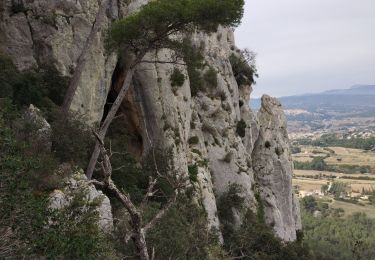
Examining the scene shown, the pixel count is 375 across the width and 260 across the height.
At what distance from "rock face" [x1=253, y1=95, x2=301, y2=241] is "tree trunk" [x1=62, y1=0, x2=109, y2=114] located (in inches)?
919

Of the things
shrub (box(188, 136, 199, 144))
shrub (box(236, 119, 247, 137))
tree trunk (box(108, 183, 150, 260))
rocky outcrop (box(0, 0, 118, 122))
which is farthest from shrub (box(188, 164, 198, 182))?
tree trunk (box(108, 183, 150, 260))

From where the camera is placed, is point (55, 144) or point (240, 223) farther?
point (240, 223)

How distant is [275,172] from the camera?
43344 millimetres

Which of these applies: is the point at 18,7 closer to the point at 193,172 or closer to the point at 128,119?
the point at 128,119

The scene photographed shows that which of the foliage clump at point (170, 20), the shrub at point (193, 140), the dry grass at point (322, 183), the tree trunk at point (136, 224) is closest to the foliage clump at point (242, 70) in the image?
the shrub at point (193, 140)

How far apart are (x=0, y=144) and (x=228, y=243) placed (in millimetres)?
21322

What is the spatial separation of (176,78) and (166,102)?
6.38ft

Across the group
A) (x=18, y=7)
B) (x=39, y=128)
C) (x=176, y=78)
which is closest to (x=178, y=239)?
(x=39, y=128)

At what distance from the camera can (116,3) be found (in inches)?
1088

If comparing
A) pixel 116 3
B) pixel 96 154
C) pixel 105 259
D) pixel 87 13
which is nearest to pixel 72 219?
pixel 105 259

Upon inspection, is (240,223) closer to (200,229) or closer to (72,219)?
(200,229)

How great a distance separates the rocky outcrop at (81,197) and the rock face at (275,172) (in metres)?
25.9

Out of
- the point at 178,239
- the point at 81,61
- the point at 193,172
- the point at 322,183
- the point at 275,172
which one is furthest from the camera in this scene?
the point at 322,183

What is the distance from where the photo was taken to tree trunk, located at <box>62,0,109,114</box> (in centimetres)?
2223
